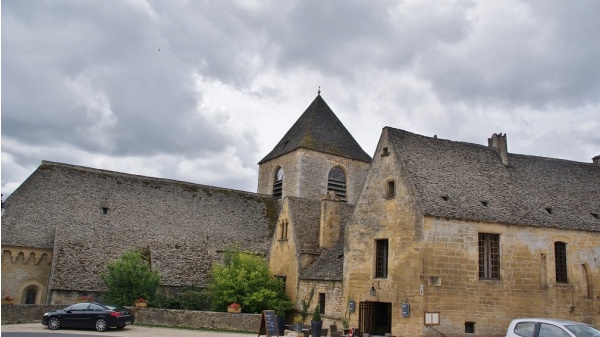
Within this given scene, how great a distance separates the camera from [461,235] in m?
18.9

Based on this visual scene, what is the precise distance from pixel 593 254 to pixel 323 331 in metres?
10.7

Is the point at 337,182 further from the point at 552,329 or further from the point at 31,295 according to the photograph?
the point at 552,329

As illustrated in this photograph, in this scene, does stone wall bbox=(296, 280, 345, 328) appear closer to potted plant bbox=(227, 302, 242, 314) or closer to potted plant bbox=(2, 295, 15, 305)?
potted plant bbox=(227, 302, 242, 314)

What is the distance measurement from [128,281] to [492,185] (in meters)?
16.0

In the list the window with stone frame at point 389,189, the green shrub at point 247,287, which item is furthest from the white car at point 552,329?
the green shrub at point 247,287

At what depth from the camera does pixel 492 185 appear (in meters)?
21.3

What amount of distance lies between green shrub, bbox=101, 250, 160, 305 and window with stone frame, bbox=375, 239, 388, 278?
1064 centimetres

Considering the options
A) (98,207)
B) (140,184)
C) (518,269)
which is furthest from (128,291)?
(518,269)

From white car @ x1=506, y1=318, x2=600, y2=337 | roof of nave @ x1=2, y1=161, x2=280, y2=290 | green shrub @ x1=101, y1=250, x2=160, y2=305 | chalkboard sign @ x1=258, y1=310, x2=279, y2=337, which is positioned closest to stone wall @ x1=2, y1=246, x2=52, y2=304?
roof of nave @ x1=2, y1=161, x2=280, y2=290

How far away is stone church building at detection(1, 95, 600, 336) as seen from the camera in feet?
61.4

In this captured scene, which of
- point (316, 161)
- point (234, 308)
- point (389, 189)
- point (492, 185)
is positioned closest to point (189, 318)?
point (234, 308)

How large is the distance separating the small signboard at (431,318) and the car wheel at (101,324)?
37.7 ft

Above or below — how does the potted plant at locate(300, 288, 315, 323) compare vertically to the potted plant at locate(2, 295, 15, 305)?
above

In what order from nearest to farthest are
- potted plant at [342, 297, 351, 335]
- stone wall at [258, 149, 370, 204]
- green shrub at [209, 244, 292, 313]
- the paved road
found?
the paved road, potted plant at [342, 297, 351, 335], green shrub at [209, 244, 292, 313], stone wall at [258, 149, 370, 204]
